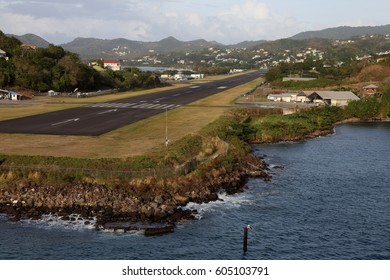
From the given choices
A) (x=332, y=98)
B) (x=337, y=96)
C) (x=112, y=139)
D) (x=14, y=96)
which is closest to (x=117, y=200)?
(x=112, y=139)

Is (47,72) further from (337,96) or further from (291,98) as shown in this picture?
(337,96)

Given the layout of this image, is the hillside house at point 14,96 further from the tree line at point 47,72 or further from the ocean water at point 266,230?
the ocean water at point 266,230

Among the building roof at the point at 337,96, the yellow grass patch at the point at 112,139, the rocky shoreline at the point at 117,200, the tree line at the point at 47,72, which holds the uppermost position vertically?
the tree line at the point at 47,72


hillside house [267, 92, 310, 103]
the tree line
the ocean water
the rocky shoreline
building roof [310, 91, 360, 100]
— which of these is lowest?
the ocean water

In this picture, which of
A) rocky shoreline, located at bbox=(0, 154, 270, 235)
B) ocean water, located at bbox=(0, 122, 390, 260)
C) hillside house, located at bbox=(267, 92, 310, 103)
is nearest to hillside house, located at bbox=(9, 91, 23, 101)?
hillside house, located at bbox=(267, 92, 310, 103)

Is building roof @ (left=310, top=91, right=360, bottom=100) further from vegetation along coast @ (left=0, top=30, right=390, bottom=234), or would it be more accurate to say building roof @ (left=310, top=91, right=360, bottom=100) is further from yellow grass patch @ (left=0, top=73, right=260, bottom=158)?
yellow grass patch @ (left=0, top=73, right=260, bottom=158)

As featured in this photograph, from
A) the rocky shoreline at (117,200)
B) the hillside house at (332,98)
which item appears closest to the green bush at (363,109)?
the hillside house at (332,98)
